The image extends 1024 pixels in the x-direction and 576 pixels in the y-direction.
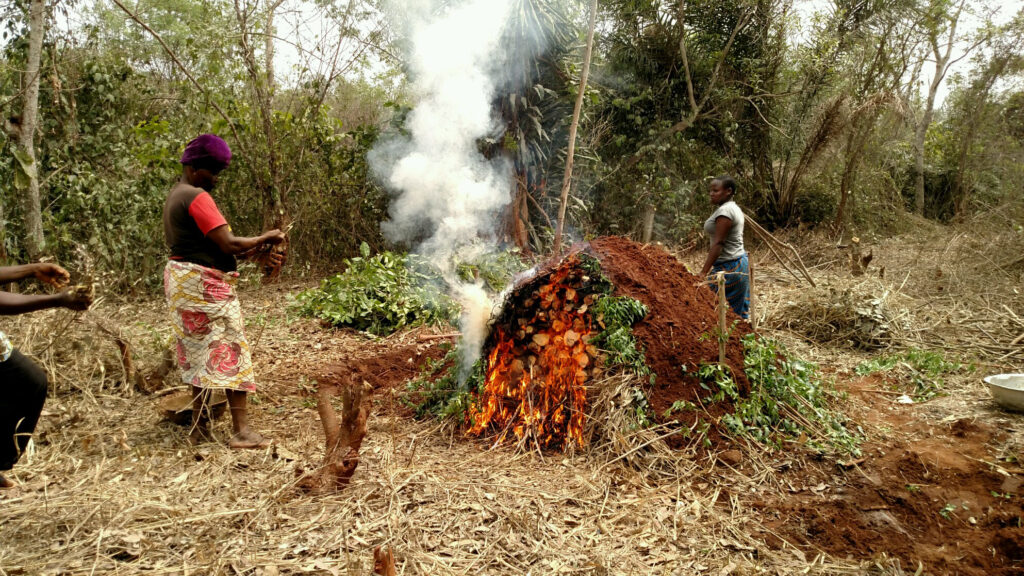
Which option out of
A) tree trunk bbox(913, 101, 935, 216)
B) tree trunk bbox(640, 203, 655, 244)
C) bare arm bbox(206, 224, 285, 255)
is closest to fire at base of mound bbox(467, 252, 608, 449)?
bare arm bbox(206, 224, 285, 255)

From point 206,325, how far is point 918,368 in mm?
5589

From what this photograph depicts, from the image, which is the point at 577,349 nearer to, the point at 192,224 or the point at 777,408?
the point at 777,408

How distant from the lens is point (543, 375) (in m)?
3.63

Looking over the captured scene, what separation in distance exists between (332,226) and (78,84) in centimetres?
328

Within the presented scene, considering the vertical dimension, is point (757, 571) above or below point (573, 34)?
below

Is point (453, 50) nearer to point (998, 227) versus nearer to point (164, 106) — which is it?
point (164, 106)

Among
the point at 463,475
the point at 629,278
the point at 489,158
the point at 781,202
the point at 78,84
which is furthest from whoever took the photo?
the point at 781,202

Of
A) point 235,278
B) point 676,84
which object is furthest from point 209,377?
point 676,84

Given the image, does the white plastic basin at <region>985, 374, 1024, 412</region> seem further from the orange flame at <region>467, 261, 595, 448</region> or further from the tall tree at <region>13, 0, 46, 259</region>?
the tall tree at <region>13, 0, 46, 259</region>

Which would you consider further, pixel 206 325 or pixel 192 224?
pixel 206 325

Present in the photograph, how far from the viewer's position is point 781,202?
37.8ft

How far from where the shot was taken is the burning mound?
3518mm

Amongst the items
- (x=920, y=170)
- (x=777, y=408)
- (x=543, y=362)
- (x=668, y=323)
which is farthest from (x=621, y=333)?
(x=920, y=170)

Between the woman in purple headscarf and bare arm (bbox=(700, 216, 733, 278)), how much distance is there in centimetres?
327
